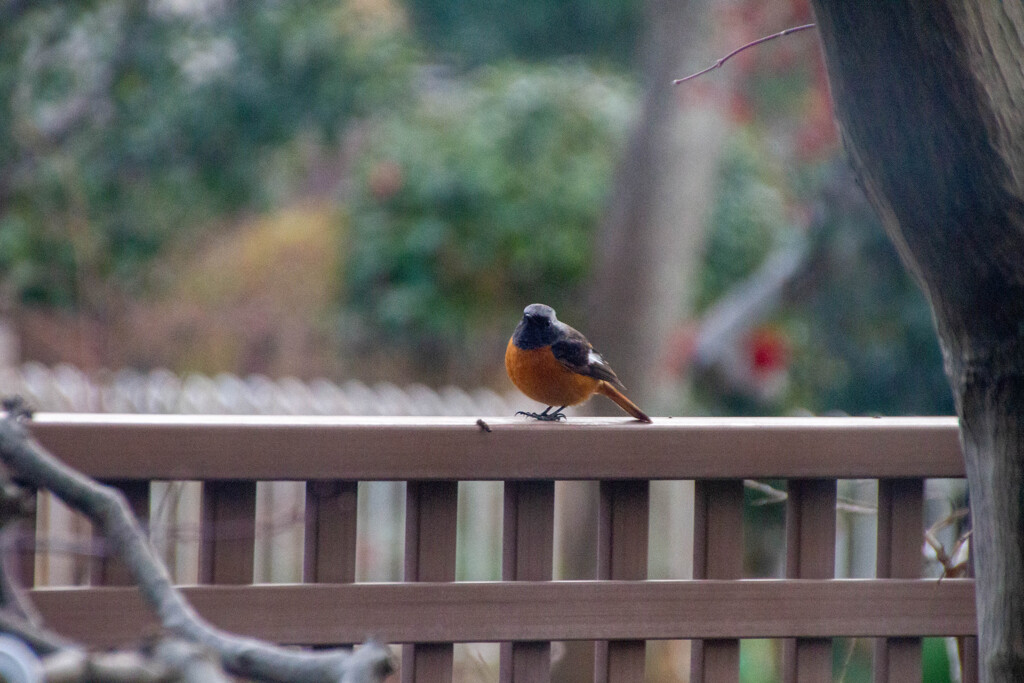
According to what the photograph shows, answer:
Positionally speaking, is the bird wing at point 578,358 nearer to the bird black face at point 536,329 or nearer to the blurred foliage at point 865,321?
the bird black face at point 536,329

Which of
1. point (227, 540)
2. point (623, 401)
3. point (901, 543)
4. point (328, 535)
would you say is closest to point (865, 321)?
point (623, 401)

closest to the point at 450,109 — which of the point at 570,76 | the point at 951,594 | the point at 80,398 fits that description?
the point at 570,76

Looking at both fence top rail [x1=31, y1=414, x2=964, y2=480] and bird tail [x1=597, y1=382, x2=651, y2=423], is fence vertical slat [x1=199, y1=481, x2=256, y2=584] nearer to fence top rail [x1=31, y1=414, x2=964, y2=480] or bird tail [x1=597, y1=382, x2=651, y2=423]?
fence top rail [x1=31, y1=414, x2=964, y2=480]

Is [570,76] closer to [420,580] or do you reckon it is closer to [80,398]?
[80,398]

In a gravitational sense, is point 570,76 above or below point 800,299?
above

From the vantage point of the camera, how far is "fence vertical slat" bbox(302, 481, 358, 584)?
1602 mm

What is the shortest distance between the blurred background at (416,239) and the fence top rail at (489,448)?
9.01 ft

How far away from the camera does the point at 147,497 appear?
1.55 metres

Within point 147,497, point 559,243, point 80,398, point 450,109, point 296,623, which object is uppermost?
point 450,109

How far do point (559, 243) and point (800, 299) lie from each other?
2.73 metres

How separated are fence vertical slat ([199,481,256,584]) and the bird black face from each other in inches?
35.5

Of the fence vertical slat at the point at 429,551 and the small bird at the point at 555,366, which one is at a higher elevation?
the small bird at the point at 555,366

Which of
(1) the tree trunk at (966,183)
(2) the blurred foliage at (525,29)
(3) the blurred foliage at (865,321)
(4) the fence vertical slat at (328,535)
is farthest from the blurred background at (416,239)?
(2) the blurred foliage at (525,29)

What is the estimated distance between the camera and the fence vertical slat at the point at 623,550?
66.6 inches
